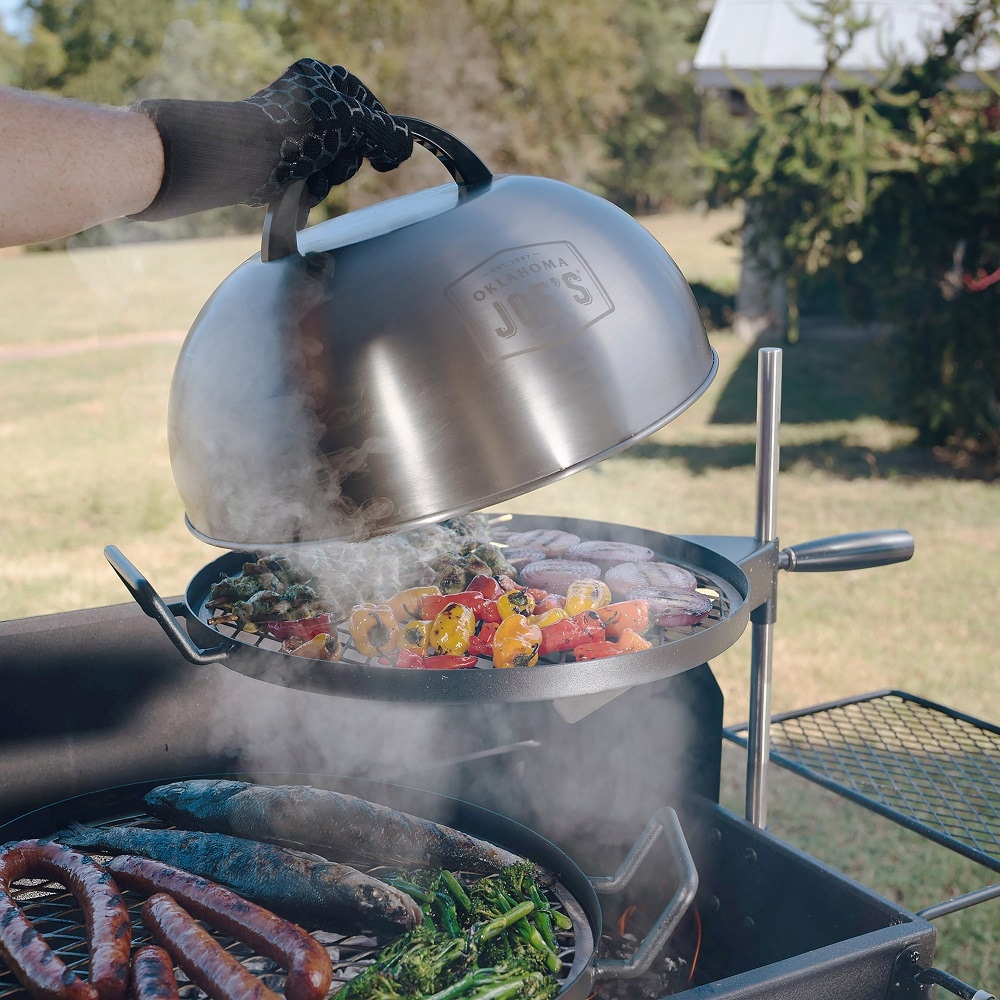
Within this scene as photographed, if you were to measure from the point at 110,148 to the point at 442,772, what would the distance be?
1.89 metres

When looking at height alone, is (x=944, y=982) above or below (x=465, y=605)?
below

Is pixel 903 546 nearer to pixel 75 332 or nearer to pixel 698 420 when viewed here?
pixel 698 420

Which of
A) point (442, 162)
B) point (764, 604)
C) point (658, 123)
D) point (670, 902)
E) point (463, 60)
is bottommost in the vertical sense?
point (670, 902)

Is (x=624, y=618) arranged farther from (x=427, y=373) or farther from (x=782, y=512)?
(x=782, y=512)

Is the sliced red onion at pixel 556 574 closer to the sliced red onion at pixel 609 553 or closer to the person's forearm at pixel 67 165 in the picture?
the sliced red onion at pixel 609 553

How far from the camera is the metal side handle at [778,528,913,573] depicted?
2338mm

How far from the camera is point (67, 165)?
4.61 ft

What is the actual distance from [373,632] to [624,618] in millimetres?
484

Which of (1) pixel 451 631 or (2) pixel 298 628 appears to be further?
(2) pixel 298 628

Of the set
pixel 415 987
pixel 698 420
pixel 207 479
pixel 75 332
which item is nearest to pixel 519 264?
pixel 207 479

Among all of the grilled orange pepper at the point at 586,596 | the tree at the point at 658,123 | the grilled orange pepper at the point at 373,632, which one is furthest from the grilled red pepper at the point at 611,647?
the tree at the point at 658,123

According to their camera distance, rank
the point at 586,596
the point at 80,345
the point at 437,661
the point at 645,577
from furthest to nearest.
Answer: the point at 80,345, the point at 645,577, the point at 586,596, the point at 437,661

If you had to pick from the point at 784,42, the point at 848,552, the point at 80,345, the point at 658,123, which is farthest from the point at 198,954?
the point at 658,123

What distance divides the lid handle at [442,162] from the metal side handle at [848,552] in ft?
3.80
